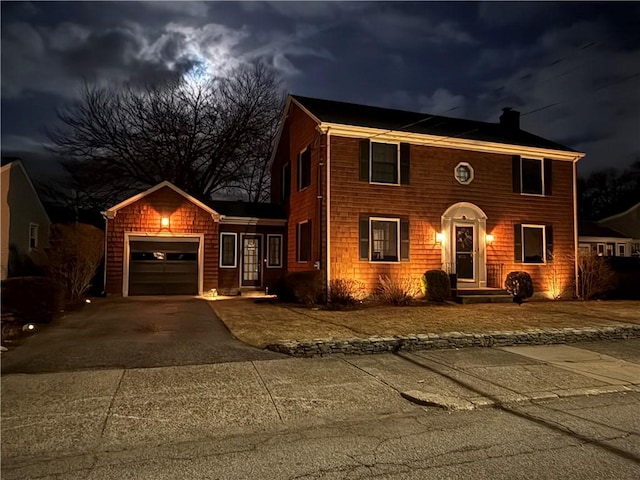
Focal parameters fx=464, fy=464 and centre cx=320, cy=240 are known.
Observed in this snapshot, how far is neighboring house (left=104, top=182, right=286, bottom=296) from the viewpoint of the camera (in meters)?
16.6

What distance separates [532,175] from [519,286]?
4.52 metres

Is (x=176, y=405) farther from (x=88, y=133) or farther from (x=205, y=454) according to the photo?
(x=88, y=133)

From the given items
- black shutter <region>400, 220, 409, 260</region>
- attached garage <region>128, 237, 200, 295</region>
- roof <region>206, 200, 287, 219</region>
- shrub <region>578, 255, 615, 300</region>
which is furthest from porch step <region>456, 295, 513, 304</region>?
attached garage <region>128, 237, 200, 295</region>

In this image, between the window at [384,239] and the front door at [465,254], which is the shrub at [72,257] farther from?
the front door at [465,254]

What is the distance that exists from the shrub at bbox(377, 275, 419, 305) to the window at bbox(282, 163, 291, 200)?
19.9 ft

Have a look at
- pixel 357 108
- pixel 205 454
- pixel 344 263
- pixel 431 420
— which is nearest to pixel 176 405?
pixel 205 454

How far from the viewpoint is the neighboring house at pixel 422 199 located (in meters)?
14.6

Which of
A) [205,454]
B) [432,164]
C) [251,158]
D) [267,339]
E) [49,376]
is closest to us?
[205,454]

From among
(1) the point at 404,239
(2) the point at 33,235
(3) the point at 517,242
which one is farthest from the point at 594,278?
(2) the point at 33,235

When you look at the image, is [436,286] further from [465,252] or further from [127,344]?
[127,344]

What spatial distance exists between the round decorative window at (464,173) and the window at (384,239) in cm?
263

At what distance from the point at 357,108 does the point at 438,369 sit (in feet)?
44.2

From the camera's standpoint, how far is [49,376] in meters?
6.07

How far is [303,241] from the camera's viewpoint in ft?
54.2
